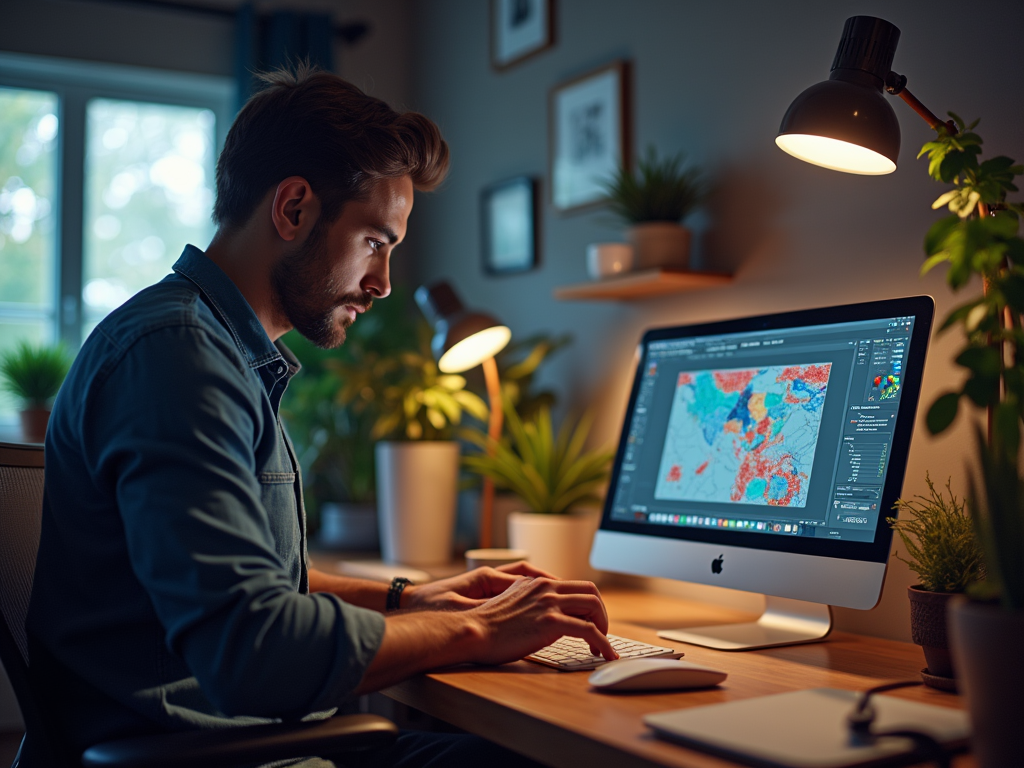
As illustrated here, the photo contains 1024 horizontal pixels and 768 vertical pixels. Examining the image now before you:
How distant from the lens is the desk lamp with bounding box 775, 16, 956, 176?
123cm

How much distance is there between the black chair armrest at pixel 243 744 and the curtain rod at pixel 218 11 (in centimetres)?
265

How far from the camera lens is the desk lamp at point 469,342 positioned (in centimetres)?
208

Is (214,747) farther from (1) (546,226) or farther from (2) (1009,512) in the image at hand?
(1) (546,226)

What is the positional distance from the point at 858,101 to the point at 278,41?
232 cm

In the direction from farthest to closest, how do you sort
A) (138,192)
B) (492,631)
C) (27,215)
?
(138,192) → (27,215) → (492,631)

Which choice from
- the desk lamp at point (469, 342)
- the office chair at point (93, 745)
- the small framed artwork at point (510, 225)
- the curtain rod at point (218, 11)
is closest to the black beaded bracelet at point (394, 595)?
the office chair at point (93, 745)

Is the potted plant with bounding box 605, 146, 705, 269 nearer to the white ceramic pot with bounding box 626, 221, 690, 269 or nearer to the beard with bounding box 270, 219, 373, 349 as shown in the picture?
the white ceramic pot with bounding box 626, 221, 690, 269

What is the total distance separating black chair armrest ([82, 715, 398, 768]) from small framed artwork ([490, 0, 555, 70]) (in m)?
1.94

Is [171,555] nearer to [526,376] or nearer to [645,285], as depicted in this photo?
[645,285]

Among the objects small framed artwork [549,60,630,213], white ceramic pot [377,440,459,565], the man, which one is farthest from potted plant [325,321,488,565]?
the man

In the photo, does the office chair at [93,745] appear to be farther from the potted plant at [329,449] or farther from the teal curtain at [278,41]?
the teal curtain at [278,41]

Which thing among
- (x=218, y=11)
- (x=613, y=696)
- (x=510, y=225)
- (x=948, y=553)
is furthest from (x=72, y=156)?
(x=948, y=553)

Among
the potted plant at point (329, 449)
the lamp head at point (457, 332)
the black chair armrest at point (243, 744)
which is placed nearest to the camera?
the black chair armrest at point (243, 744)

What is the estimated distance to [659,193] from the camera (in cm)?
188
